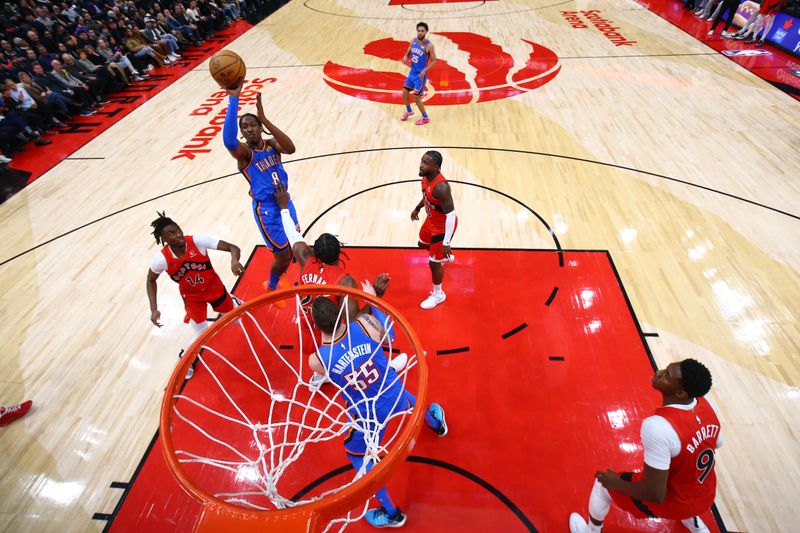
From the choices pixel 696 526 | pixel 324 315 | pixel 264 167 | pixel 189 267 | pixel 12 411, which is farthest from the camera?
pixel 264 167

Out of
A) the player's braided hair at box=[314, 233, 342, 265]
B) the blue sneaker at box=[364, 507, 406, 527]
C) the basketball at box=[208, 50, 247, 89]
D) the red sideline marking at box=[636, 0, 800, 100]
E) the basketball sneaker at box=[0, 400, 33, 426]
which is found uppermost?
the basketball at box=[208, 50, 247, 89]

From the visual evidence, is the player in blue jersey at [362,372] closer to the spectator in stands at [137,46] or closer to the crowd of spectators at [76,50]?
the crowd of spectators at [76,50]

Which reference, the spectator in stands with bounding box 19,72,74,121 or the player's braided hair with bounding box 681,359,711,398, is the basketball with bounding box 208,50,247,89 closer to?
the player's braided hair with bounding box 681,359,711,398

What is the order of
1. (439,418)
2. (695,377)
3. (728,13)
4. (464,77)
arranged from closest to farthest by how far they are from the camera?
(695,377) → (439,418) → (464,77) → (728,13)

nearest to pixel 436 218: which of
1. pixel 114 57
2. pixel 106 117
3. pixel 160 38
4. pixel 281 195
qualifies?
pixel 281 195

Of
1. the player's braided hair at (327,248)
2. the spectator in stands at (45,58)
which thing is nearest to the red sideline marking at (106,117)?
the spectator in stands at (45,58)

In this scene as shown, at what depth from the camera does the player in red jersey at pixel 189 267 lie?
3.50 metres

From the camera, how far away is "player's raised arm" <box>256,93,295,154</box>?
3.86 metres

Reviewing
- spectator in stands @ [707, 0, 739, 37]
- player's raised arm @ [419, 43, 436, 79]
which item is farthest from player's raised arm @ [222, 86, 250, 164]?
spectator in stands @ [707, 0, 739, 37]

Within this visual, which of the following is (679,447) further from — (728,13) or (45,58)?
(728,13)

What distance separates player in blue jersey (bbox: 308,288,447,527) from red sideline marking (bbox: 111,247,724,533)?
0.57 metres

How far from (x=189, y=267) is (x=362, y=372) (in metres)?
2.02

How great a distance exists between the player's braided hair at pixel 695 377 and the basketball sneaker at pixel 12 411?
5.00 m

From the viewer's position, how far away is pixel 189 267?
3.64m
